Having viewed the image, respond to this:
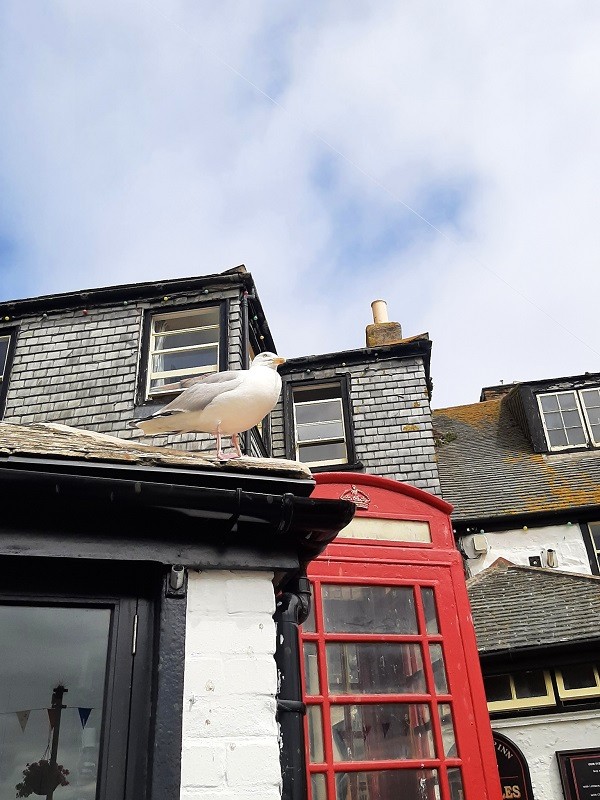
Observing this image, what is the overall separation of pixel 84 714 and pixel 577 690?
8.39m

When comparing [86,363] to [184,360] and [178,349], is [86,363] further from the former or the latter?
[184,360]

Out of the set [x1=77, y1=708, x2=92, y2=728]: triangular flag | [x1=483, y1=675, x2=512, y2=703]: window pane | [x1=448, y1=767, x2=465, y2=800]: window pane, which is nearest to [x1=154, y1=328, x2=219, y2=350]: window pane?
[x1=483, y1=675, x2=512, y2=703]: window pane

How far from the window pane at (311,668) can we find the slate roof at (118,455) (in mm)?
2211

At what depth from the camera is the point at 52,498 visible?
350 centimetres

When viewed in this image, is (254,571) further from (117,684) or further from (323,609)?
(323,609)

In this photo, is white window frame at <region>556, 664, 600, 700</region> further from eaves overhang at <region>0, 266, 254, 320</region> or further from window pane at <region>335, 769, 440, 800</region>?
eaves overhang at <region>0, 266, 254, 320</region>

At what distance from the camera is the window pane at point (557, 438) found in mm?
14086

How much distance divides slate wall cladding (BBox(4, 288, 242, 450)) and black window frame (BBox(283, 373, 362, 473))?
174 centimetres

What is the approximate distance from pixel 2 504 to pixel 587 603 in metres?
8.95

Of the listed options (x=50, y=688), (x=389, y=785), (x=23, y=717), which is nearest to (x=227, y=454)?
(x=50, y=688)

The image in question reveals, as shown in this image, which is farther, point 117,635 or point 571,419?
point 571,419

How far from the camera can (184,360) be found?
10.7 meters

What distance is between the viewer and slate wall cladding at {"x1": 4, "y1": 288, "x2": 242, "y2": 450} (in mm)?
10320

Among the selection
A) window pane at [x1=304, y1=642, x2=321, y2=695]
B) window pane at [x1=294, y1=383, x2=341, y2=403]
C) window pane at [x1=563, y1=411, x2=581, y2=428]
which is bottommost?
window pane at [x1=304, y1=642, x2=321, y2=695]
